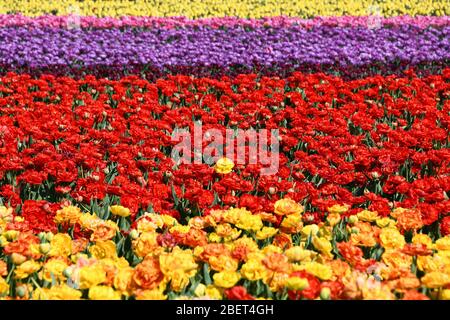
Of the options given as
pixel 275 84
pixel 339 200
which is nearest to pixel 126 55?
pixel 275 84

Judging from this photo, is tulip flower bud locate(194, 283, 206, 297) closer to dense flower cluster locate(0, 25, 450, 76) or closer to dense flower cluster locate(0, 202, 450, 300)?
dense flower cluster locate(0, 202, 450, 300)

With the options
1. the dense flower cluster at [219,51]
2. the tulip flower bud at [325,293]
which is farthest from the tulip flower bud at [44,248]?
the dense flower cluster at [219,51]

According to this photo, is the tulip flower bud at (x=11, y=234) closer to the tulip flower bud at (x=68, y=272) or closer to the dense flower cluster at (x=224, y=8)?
the tulip flower bud at (x=68, y=272)

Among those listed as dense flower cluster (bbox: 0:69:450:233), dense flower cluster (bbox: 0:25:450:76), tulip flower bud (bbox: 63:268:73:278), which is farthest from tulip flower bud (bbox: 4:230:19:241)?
dense flower cluster (bbox: 0:25:450:76)

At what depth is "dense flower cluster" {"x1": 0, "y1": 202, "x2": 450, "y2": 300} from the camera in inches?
93.0

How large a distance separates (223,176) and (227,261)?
1.56 m

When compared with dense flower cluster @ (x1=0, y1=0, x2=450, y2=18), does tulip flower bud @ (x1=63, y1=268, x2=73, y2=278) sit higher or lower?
lower

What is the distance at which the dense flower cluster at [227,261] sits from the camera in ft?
7.75

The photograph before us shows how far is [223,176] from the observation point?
405 centimetres

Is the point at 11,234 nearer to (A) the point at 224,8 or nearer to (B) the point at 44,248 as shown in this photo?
(B) the point at 44,248

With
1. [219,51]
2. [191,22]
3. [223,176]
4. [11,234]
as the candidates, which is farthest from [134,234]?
[191,22]

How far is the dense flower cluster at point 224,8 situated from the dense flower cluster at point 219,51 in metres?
4.34

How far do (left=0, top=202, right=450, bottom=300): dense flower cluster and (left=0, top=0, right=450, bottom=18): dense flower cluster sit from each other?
41.7 ft
